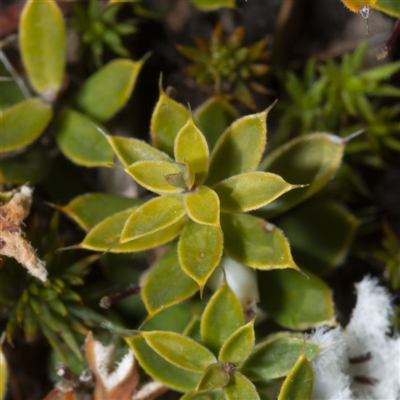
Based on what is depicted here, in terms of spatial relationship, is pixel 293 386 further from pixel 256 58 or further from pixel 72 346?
pixel 256 58

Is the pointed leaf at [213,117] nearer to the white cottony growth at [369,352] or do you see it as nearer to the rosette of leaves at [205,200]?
the rosette of leaves at [205,200]

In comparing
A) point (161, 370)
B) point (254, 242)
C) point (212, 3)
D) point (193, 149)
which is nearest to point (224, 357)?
point (161, 370)

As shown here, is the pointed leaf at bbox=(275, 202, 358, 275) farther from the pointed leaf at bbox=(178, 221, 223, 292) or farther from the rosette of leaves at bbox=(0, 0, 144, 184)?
the rosette of leaves at bbox=(0, 0, 144, 184)

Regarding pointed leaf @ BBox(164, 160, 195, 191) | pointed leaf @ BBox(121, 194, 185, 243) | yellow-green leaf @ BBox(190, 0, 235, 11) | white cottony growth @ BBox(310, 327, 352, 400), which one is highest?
yellow-green leaf @ BBox(190, 0, 235, 11)

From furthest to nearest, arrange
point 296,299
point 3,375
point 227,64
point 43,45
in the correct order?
point 227,64
point 43,45
point 296,299
point 3,375

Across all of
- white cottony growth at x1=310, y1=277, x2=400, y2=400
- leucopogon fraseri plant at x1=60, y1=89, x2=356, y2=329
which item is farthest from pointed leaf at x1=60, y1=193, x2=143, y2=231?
white cottony growth at x1=310, y1=277, x2=400, y2=400

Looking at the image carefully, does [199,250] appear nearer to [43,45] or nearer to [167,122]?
[167,122]

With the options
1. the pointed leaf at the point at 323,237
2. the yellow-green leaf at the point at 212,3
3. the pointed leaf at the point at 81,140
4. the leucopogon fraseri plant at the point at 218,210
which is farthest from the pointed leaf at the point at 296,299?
the yellow-green leaf at the point at 212,3
